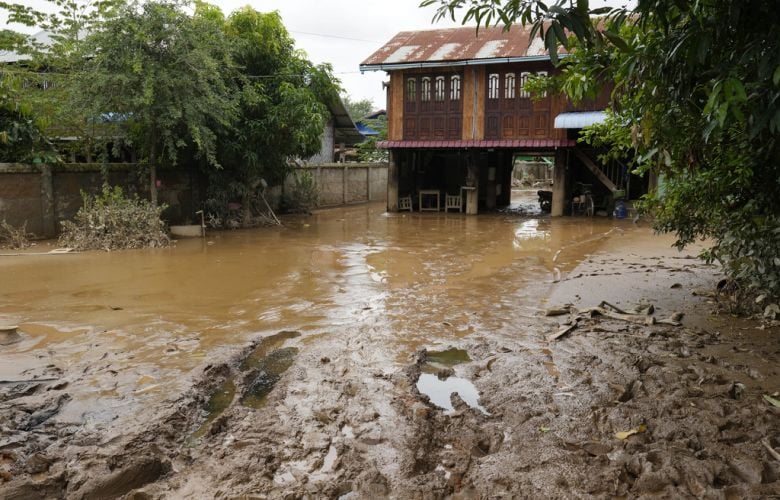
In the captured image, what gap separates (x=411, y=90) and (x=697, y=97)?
667 inches

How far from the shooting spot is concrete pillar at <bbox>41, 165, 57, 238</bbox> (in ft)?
43.7

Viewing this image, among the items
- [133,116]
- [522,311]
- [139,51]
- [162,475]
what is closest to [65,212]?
[133,116]

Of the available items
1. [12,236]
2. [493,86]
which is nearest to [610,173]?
[493,86]

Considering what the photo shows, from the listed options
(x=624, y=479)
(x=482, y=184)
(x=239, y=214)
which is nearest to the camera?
(x=624, y=479)

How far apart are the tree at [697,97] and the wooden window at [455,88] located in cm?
1321

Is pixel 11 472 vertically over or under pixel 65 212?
under

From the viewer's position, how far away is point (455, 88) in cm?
2003

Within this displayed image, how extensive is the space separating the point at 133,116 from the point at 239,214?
4489mm

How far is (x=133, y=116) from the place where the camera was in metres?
13.3

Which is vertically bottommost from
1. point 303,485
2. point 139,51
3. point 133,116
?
point 303,485

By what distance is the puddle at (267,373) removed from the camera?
4.88 metres

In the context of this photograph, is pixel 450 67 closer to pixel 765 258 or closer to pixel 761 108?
pixel 765 258

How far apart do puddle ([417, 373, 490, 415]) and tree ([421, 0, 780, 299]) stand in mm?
2404

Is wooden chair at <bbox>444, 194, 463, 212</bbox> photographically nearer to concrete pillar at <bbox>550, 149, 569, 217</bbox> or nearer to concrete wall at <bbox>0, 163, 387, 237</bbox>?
concrete pillar at <bbox>550, 149, 569, 217</bbox>
